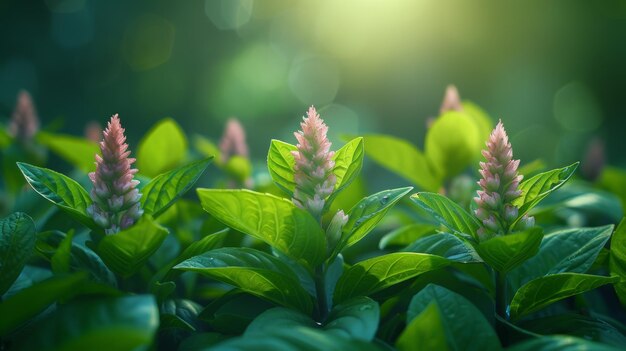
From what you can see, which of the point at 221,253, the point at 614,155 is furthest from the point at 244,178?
the point at 614,155

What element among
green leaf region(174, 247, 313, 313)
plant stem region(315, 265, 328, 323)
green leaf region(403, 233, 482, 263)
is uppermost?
green leaf region(403, 233, 482, 263)

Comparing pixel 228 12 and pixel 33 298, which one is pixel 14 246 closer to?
pixel 33 298

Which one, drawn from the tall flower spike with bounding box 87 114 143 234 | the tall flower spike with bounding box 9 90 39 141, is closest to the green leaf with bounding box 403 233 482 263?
the tall flower spike with bounding box 87 114 143 234

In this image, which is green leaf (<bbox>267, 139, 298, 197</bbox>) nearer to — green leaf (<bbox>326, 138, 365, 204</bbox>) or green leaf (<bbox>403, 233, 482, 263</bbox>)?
green leaf (<bbox>326, 138, 365, 204</bbox>)

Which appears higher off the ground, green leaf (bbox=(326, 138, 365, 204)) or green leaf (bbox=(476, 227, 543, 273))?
green leaf (bbox=(326, 138, 365, 204))

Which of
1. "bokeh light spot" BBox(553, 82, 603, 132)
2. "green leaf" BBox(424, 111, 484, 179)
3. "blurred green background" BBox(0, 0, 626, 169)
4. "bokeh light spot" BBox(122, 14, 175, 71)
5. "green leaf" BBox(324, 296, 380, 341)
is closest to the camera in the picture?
"green leaf" BBox(324, 296, 380, 341)

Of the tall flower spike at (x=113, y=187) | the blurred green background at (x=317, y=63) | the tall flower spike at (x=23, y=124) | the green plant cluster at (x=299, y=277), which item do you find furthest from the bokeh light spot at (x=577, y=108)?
the tall flower spike at (x=113, y=187)

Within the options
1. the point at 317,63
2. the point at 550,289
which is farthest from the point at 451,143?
the point at 317,63
